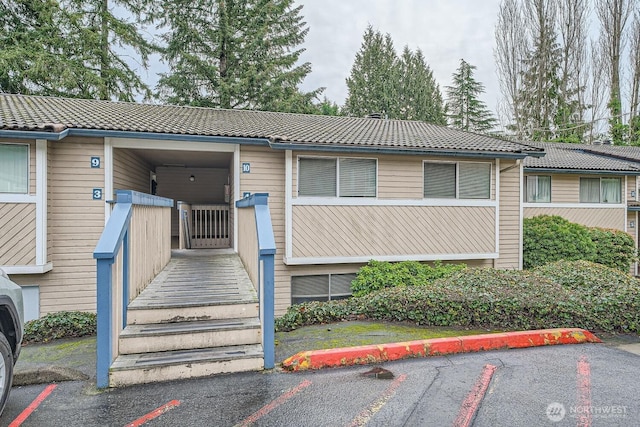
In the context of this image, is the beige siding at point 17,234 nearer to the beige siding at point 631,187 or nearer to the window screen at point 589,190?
the window screen at point 589,190

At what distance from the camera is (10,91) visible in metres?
15.6

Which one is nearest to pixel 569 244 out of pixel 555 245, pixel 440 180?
pixel 555 245

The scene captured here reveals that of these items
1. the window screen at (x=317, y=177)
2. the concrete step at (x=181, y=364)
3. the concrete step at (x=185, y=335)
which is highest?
the window screen at (x=317, y=177)

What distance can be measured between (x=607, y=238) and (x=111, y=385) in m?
14.2

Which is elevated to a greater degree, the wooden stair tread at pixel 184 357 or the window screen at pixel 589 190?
the window screen at pixel 589 190

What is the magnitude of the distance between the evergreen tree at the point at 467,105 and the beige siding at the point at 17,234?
3487cm

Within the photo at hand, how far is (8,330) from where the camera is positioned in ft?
10.0

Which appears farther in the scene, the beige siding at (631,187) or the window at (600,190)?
the beige siding at (631,187)

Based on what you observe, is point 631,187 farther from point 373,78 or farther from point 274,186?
point 373,78

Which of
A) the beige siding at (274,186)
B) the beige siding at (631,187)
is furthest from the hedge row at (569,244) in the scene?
the beige siding at (274,186)

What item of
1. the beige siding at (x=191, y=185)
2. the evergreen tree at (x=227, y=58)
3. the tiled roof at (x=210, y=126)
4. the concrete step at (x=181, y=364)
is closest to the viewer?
the concrete step at (x=181, y=364)

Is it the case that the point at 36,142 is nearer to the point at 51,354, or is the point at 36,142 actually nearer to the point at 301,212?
the point at 51,354

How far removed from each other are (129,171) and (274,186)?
366cm

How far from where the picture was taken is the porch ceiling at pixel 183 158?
909 cm
